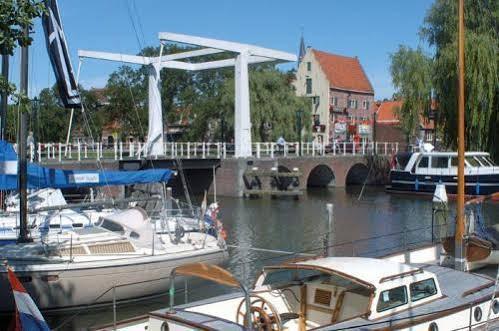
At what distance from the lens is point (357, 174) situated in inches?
2032

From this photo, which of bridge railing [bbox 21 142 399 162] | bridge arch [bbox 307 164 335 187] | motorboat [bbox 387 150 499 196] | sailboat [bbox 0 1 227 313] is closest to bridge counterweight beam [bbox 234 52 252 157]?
bridge railing [bbox 21 142 399 162]

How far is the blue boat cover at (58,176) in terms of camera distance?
1517 centimetres

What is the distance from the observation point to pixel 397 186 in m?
40.0

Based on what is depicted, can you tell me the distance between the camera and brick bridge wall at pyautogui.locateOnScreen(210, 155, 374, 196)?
39.2m

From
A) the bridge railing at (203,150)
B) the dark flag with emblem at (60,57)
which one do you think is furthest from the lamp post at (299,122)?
the dark flag with emblem at (60,57)

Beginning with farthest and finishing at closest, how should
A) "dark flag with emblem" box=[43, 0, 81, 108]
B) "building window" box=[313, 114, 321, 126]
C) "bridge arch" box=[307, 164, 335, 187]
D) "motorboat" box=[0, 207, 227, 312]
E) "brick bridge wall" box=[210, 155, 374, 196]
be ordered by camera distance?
"building window" box=[313, 114, 321, 126]
"bridge arch" box=[307, 164, 335, 187]
"brick bridge wall" box=[210, 155, 374, 196]
"dark flag with emblem" box=[43, 0, 81, 108]
"motorboat" box=[0, 207, 227, 312]

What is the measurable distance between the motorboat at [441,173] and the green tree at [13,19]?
30089 mm

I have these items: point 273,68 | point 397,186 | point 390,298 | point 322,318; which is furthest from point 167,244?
point 273,68

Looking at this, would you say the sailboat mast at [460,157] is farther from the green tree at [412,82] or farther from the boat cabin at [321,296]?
the green tree at [412,82]

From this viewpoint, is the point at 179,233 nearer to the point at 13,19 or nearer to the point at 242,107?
the point at 13,19

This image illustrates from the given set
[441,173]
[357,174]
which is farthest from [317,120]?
[441,173]

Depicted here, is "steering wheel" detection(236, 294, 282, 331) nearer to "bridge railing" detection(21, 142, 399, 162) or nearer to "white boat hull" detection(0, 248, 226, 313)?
"white boat hull" detection(0, 248, 226, 313)

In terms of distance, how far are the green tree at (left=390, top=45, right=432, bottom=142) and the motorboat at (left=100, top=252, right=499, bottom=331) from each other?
3120cm

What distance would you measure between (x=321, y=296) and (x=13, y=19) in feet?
17.7
